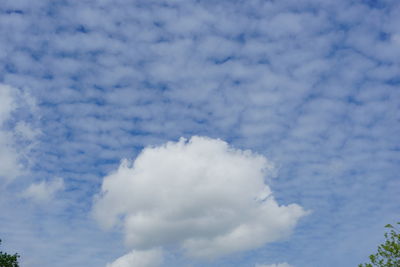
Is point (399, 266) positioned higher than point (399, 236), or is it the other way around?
point (399, 236)

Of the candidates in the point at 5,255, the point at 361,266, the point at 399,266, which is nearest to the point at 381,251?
the point at 399,266

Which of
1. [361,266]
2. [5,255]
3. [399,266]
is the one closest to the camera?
[399,266]

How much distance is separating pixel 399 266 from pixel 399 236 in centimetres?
312

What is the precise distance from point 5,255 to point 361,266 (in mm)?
53249

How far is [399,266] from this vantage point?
40906 mm

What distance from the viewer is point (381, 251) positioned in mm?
42188

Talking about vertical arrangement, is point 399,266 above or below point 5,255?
below

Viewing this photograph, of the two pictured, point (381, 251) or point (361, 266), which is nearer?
point (381, 251)

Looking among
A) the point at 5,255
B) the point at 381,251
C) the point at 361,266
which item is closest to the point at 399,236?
the point at 381,251

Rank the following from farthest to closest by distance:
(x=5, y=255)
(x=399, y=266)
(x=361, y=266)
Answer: (x=5, y=255) → (x=361, y=266) → (x=399, y=266)

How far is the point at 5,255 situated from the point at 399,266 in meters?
56.8

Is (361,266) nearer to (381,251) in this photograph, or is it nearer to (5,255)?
(381,251)

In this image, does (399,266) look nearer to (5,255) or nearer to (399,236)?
(399,236)

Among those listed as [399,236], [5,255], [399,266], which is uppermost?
[5,255]
